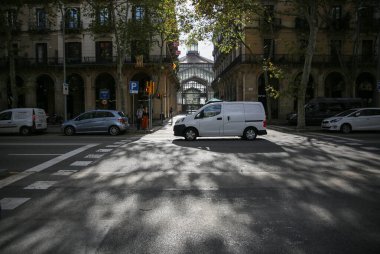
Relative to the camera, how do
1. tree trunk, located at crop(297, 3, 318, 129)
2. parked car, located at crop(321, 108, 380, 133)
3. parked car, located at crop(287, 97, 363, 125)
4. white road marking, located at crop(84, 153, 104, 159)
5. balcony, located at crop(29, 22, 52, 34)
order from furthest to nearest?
balcony, located at crop(29, 22, 52, 34) → parked car, located at crop(287, 97, 363, 125) → tree trunk, located at crop(297, 3, 318, 129) → parked car, located at crop(321, 108, 380, 133) → white road marking, located at crop(84, 153, 104, 159)

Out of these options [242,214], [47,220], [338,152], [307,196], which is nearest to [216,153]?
[338,152]

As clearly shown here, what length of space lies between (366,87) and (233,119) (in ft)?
101

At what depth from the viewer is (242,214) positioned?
5367 millimetres

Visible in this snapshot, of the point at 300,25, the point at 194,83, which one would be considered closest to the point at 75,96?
the point at 300,25

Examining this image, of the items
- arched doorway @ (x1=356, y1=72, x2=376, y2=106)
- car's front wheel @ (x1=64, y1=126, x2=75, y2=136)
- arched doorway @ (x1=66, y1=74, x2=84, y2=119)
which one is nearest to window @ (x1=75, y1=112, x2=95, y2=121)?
car's front wheel @ (x1=64, y1=126, x2=75, y2=136)

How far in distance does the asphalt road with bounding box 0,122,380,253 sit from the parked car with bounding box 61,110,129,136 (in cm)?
955

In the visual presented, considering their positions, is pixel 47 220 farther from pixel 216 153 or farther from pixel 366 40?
pixel 366 40

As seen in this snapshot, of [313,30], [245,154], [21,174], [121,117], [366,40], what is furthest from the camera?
[366,40]

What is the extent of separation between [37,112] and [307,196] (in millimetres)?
19158

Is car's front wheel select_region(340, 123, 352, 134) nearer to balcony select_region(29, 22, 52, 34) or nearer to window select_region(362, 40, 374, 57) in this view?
window select_region(362, 40, 374, 57)

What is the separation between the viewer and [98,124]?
66.4 feet

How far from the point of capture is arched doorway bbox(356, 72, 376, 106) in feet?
132

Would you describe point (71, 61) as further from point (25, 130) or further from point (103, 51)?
point (25, 130)

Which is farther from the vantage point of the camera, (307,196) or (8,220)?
(307,196)
